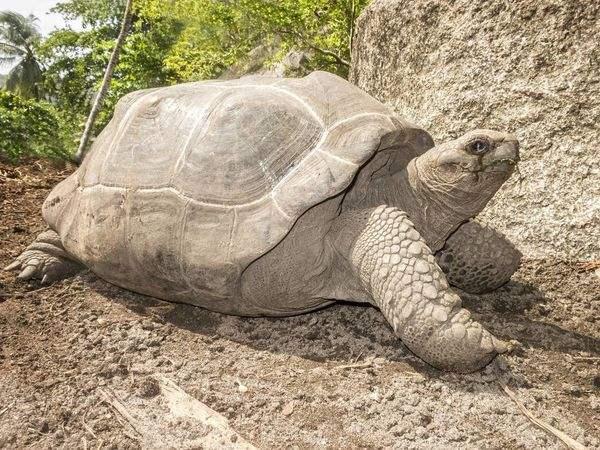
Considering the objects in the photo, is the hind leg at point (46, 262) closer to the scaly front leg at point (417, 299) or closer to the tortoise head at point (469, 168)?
the scaly front leg at point (417, 299)

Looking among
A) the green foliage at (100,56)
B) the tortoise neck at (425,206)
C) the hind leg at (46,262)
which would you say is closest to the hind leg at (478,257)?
the tortoise neck at (425,206)

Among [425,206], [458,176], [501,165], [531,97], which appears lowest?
[425,206]

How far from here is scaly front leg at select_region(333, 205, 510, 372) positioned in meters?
2.58

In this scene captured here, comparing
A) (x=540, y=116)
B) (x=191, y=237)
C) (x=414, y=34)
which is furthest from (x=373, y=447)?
(x=414, y=34)

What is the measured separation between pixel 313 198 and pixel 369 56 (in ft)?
10.3

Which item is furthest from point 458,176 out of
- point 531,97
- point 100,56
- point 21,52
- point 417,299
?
point 21,52

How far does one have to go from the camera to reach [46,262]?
3938 millimetres

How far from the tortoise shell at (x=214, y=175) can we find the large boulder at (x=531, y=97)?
1.39 m

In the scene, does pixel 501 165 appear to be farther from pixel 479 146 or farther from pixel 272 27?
pixel 272 27

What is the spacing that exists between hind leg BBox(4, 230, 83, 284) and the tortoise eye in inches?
118

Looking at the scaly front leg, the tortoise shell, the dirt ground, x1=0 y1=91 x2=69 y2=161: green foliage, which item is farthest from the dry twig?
x1=0 y1=91 x2=69 y2=161: green foliage

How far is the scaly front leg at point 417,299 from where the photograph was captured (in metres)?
2.58

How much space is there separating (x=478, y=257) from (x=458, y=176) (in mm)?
823

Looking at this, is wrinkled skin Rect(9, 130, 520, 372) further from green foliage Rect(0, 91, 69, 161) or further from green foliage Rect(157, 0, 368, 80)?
green foliage Rect(157, 0, 368, 80)
